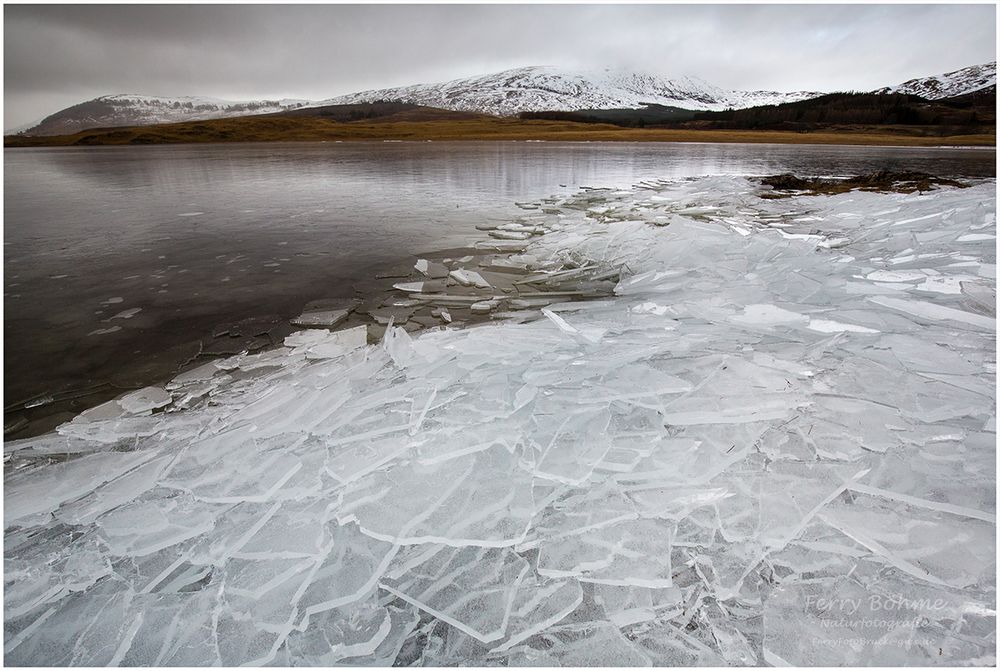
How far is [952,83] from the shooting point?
4318 inches

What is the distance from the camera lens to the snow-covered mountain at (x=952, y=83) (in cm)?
9956

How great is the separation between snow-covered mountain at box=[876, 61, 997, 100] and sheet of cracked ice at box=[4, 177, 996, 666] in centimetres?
13924

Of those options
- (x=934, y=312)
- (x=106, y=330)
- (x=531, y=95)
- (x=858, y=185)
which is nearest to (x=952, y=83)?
(x=531, y=95)

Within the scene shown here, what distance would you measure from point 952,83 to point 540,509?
169m

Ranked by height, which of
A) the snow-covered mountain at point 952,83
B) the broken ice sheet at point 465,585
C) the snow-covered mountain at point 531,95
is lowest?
the broken ice sheet at point 465,585

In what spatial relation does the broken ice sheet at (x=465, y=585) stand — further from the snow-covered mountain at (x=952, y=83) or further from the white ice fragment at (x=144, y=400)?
the snow-covered mountain at (x=952, y=83)

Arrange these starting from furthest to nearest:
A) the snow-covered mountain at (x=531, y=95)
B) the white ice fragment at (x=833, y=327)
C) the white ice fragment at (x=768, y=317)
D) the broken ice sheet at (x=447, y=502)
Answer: the snow-covered mountain at (x=531, y=95)
the white ice fragment at (x=768, y=317)
the white ice fragment at (x=833, y=327)
the broken ice sheet at (x=447, y=502)

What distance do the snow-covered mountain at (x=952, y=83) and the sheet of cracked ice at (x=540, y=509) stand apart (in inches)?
5482

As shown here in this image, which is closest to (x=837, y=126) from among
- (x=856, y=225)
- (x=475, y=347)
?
(x=856, y=225)

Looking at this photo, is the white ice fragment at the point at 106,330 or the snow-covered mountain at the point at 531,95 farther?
the snow-covered mountain at the point at 531,95

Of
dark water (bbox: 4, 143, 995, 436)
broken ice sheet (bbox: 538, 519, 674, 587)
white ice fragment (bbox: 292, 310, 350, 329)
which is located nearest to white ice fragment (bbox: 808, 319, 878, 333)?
broken ice sheet (bbox: 538, 519, 674, 587)

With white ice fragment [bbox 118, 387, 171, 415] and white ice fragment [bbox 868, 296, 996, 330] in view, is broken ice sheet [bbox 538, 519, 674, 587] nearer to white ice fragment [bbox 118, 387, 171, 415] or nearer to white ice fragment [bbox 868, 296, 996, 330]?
white ice fragment [bbox 118, 387, 171, 415]

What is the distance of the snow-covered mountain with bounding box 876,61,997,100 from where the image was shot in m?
99.6

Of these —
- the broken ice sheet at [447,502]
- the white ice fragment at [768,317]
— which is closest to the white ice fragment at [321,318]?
the broken ice sheet at [447,502]
